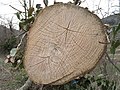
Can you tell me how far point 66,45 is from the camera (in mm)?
2068

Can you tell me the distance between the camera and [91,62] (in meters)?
2.05

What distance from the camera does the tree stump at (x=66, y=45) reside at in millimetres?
2041

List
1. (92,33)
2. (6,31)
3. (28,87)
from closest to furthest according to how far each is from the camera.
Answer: (92,33) → (28,87) → (6,31)

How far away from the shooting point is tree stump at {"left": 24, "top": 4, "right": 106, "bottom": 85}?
6.70 feet

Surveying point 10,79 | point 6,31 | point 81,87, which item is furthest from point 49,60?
point 6,31

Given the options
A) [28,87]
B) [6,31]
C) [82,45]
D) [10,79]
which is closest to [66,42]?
[82,45]

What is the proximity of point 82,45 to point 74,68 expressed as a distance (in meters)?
0.16

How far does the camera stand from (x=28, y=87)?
116 inches

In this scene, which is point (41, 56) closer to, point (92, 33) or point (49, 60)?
point (49, 60)

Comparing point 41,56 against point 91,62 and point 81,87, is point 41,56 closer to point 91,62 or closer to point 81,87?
point 91,62

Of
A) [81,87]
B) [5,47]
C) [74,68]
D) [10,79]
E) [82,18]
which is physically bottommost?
[5,47]

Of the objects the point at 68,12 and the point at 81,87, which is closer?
the point at 68,12

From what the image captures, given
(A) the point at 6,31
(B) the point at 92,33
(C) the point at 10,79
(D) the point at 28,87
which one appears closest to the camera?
(B) the point at 92,33

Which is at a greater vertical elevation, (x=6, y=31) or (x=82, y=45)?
(x=82, y=45)
